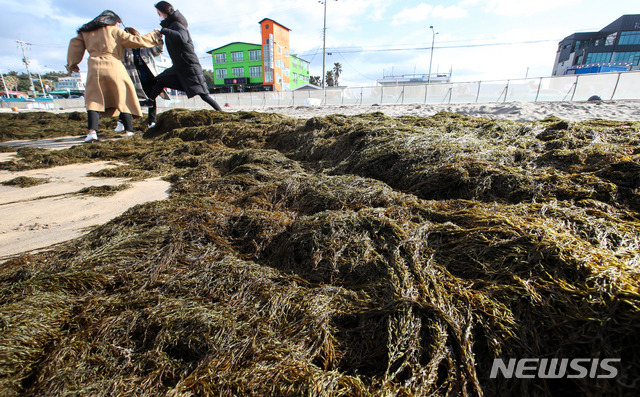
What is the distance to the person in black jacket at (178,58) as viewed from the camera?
6.35 meters

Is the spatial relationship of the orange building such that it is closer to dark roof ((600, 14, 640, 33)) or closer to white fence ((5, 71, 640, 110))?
white fence ((5, 71, 640, 110))

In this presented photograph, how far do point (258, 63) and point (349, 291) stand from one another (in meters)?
49.6

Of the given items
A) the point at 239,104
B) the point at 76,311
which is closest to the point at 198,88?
the point at 76,311

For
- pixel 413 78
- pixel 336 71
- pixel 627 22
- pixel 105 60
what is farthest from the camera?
pixel 336 71

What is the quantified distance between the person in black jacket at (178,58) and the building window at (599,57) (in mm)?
67883

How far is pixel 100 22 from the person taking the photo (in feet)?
17.7

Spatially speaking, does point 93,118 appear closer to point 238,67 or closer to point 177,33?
point 177,33

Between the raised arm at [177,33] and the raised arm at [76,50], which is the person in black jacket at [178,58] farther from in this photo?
the raised arm at [76,50]

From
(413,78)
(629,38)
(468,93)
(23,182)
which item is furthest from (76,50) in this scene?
(629,38)

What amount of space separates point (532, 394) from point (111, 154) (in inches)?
277

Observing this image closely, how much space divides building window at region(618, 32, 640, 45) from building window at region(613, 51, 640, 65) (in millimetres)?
1901

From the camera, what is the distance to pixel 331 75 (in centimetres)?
7944

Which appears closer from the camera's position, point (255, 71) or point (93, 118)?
point (93, 118)

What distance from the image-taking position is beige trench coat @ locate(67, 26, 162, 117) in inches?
217
